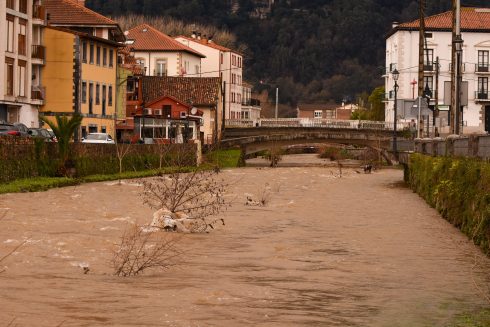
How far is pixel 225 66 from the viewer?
174625mm

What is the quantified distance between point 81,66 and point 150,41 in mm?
56766

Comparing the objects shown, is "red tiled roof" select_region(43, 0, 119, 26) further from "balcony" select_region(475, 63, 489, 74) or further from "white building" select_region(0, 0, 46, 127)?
"balcony" select_region(475, 63, 489, 74)

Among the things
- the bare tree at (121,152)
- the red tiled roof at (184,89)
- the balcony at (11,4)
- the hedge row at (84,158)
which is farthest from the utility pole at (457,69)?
the red tiled roof at (184,89)

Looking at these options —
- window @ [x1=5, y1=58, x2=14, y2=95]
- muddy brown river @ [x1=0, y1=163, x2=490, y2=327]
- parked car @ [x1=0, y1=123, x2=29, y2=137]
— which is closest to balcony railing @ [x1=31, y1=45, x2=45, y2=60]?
window @ [x1=5, y1=58, x2=14, y2=95]

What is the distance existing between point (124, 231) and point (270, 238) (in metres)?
3.53

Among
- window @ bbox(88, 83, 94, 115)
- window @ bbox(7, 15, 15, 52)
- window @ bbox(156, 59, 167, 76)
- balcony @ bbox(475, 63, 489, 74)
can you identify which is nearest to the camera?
window @ bbox(7, 15, 15, 52)

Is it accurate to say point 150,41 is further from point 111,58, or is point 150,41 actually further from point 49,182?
point 49,182

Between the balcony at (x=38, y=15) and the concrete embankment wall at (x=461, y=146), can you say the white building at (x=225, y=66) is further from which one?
the concrete embankment wall at (x=461, y=146)

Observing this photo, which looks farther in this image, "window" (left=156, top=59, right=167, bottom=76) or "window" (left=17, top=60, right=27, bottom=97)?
"window" (left=156, top=59, right=167, bottom=76)

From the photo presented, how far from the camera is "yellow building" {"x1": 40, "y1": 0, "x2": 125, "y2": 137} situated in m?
88.9

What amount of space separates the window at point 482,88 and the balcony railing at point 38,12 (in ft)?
215

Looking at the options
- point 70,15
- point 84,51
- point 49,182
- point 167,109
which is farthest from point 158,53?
point 49,182

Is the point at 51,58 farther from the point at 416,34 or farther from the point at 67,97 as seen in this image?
the point at 416,34

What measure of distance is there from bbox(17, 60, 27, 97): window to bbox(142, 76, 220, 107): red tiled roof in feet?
107
